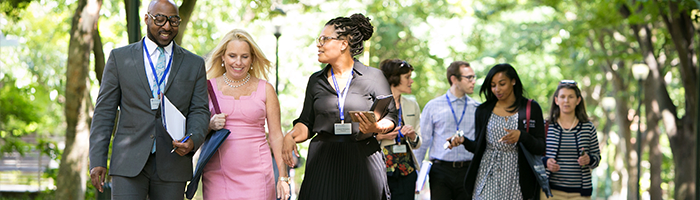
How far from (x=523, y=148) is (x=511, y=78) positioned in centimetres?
66

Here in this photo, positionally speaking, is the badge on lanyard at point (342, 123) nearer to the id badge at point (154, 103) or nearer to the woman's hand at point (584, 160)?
the id badge at point (154, 103)

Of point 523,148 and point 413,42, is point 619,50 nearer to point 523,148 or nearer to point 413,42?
point 413,42

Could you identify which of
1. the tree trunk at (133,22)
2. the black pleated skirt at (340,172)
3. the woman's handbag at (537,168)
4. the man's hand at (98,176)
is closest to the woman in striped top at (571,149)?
the woman's handbag at (537,168)

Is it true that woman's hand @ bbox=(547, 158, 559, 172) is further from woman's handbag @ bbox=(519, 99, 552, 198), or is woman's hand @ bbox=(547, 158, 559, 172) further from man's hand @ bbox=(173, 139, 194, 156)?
man's hand @ bbox=(173, 139, 194, 156)

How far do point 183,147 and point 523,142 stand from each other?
318 cm

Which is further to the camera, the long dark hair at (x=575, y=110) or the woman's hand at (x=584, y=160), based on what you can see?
the long dark hair at (x=575, y=110)

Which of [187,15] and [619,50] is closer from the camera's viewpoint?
[187,15]

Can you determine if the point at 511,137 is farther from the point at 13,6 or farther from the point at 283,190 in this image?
the point at 13,6

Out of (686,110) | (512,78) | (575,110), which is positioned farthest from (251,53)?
(686,110)

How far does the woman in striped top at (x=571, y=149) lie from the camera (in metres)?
6.66

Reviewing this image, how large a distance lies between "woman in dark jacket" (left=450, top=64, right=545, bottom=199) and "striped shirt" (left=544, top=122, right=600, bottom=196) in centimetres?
54

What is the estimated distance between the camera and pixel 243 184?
4.77 m

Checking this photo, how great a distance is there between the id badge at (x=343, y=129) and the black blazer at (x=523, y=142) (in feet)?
A: 7.13

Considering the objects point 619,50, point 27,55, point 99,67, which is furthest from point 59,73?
point 619,50
